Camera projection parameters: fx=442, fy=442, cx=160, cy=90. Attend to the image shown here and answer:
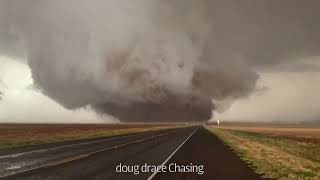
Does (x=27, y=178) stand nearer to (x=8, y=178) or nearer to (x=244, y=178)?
(x=8, y=178)

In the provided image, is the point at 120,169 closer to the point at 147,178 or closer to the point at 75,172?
the point at 75,172

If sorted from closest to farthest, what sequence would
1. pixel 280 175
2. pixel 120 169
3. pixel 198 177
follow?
pixel 198 177 < pixel 280 175 < pixel 120 169

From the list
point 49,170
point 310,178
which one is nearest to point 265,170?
point 310,178

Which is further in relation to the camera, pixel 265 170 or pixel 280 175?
pixel 265 170

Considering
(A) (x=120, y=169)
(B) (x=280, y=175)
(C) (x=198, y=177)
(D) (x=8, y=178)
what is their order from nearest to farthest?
1. (D) (x=8, y=178)
2. (C) (x=198, y=177)
3. (B) (x=280, y=175)
4. (A) (x=120, y=169)

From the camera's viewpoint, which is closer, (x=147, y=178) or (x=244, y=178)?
(x=147, y=178)

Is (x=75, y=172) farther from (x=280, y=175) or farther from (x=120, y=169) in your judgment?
(x=280, y=175)

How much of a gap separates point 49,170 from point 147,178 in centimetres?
498

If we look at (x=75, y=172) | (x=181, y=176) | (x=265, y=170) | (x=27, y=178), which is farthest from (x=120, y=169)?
(x=265, y=170)

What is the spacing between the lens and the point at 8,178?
49.4ft

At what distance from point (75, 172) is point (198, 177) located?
192 inches

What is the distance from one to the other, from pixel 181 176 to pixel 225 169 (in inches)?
173

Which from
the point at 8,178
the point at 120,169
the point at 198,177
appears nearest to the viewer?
the point at 8,178

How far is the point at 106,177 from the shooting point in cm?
1595
